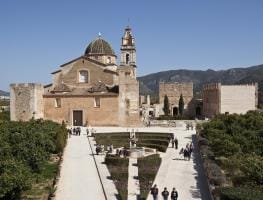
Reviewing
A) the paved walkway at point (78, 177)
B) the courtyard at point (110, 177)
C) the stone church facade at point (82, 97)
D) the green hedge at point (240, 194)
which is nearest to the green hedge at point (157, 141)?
the courtyard at point (110, 177)

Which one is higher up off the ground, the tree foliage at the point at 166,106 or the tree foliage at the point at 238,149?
the tree foliage at the point at 166,106

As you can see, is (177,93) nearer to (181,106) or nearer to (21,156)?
(181,106)

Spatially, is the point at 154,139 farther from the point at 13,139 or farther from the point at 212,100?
the point at 212,100

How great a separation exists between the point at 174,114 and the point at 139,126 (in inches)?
845

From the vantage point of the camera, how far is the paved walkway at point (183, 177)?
21.0 metres

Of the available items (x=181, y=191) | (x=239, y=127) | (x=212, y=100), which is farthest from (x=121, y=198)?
(x=212, y=100)

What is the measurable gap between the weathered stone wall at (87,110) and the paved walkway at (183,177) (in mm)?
16964

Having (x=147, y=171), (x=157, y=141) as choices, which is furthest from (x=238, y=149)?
(x=157, y=141)

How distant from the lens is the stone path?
2071cm

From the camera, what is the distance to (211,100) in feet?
208

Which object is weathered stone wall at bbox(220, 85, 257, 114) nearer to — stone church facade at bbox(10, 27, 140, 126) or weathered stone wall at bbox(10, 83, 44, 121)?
stone church facade at bbox(10, 27, 140, 126)

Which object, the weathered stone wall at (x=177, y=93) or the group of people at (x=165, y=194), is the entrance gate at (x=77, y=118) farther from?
the group of people at (x=165, y=194)

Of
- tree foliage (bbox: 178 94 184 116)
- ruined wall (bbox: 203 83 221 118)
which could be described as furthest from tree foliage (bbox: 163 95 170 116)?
ruined wall (bbox: 203 83 221 118)

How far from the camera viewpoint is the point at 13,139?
1020 inches
